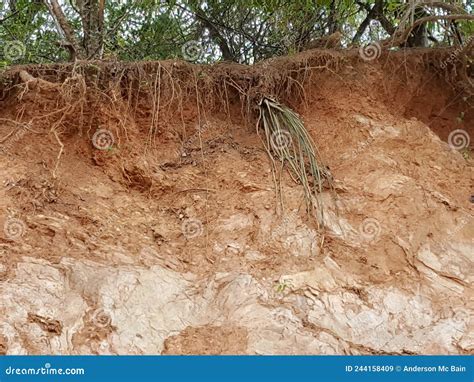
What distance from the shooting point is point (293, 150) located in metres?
5.98

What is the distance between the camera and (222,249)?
17.2ft

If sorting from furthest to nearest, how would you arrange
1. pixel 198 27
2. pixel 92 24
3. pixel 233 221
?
pixel 198 27, pixel 92 24, pixel 233 221

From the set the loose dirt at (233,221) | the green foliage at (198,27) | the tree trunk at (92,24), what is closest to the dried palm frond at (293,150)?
the loose dirt at (233,221)

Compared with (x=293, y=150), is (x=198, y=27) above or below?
above

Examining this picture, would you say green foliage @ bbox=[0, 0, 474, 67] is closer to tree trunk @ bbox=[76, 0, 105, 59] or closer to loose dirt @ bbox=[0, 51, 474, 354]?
tree trunk @ bbox=[76, 0, 105, 59]

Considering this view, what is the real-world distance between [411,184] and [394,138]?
26.5 inches

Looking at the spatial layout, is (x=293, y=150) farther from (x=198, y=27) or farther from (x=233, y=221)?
(x=198, y=27)

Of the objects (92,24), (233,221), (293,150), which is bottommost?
(233,221)

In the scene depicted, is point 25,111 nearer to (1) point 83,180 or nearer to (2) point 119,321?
(1) point 83,180

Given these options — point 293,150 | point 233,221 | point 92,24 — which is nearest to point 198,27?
point 92,24

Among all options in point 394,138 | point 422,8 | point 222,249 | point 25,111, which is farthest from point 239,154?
point 422,8

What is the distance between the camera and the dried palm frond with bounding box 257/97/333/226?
5.66 meters

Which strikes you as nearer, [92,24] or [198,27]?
[92,24]

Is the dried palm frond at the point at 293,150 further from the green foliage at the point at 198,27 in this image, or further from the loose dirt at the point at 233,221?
the green foliage at the point at 198,27
